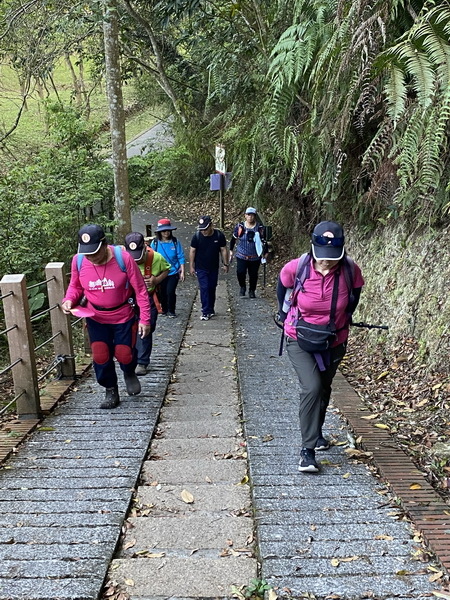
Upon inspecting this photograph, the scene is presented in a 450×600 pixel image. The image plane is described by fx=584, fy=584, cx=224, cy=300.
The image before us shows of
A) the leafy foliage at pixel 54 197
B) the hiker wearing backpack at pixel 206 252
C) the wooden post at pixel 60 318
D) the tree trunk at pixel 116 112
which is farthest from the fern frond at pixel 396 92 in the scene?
the tree trunk at pixel 116 112

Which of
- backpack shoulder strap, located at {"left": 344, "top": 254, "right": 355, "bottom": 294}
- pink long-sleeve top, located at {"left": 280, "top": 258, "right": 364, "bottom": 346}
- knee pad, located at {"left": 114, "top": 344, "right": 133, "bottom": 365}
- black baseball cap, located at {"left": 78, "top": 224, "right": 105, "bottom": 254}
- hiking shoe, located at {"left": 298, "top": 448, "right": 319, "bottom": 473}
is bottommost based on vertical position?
hiking shoe, located at {"left": 298, "top": 448, "right": 319, "bottom": 473}

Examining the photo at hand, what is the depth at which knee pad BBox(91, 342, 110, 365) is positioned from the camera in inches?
204

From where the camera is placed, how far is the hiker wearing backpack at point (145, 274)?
639 centimetres

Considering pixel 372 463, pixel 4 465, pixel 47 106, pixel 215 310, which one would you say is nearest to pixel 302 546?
pixel 372 463

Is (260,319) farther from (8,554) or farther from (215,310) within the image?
(8,554)

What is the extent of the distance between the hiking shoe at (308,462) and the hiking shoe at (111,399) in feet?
6.75

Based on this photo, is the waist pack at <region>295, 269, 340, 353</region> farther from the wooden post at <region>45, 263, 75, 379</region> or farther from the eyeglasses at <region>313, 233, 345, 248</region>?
the wooden post at <region>45, 263, 75, 379</region>

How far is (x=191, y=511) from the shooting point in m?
3.42

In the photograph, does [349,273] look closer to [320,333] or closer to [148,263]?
[320,333]

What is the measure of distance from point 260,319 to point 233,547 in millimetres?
6741

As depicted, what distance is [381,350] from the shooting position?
6547 millimetres

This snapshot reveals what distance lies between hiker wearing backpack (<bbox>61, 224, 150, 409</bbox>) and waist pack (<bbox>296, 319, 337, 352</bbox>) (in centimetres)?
164

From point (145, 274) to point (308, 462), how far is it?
330cm

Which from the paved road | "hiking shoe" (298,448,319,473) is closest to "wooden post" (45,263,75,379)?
the paved road
